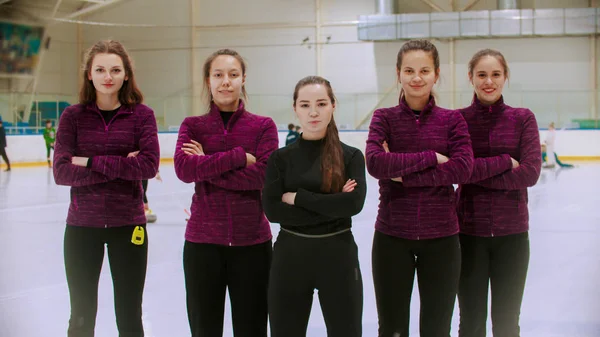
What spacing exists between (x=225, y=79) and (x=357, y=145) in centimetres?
1724

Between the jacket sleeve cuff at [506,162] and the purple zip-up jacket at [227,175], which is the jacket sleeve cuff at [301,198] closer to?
the purple zip-up jacket at [227,175]

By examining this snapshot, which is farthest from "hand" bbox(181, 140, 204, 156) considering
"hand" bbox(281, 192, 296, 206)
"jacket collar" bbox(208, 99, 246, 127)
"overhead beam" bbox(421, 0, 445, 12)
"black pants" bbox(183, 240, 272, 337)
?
"overhead beam" bbox(421, 0, 445, 12)

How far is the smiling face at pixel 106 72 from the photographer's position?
3023mm

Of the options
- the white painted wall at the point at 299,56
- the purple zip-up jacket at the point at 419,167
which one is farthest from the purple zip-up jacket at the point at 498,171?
the white painted wall at the point at 299,56

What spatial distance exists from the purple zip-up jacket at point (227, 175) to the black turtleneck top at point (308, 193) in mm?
277

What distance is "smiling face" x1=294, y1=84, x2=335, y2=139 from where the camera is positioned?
2.61m

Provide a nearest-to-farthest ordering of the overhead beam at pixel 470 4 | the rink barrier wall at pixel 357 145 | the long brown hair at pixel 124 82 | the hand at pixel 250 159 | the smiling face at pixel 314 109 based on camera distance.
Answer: the smiling face at pixel 314 109, the hand at pixel 250 159, the long brown hair at pixel 124 82, the rink barrier wall at pixel 357 145, the overhead beam at pixel 470 4

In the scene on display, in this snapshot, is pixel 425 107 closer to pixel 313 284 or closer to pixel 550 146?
pixel 313 284

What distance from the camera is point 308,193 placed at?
2500 mm

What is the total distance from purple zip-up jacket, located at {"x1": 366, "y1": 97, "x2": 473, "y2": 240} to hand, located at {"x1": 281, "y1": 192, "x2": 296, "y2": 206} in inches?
18.2

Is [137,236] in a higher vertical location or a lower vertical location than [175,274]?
higher

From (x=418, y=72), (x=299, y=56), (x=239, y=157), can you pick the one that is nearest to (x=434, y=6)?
(x=299, y=56)

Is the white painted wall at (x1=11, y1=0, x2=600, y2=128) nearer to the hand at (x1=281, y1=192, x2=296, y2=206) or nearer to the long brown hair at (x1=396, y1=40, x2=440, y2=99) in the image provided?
the long brown hair at (x1=396, y1=40, x2=440, y2=99)

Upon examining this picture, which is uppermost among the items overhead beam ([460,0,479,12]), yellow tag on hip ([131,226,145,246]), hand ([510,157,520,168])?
overhead beam ([460,0,479,12])
